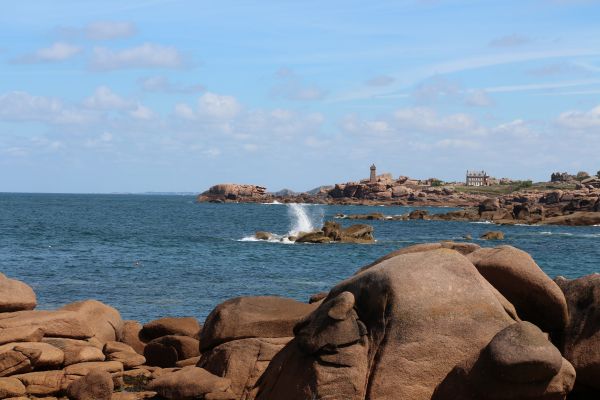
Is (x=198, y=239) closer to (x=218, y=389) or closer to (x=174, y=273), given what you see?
(x=174, y=273)

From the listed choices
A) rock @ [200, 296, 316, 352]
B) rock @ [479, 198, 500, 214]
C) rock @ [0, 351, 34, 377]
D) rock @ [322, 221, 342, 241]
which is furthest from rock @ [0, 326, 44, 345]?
rock @ [479, 198, 500, 214]

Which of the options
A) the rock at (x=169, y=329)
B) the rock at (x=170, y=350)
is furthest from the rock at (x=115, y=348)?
the rock at (x=169, y=329)

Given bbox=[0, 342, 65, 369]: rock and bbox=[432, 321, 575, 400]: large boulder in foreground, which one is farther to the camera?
bbox=[0, 342, 65, 369]: rock

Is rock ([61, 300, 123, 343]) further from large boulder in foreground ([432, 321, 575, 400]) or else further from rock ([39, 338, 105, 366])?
large boulder in foreground ([432, 321, 575, 400])

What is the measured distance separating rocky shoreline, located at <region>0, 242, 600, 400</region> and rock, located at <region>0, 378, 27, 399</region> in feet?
0.09

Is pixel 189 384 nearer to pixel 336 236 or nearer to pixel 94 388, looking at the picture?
pixel 94 388

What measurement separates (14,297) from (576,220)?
3932 inches

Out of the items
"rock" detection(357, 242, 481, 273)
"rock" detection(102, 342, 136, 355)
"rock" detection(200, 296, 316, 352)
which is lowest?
"rock" detection(102, 342, 136, 355)

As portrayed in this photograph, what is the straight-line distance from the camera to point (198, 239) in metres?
74.7

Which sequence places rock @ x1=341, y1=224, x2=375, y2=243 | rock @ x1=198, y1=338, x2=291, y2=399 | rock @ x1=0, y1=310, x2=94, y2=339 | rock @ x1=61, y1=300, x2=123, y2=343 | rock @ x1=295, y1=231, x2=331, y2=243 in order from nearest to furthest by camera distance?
rock @ x1=198, y1=338, x2=291, y2=399, rock @ x1=0, y1=310, x2=94, y2=339, rock @ x1=61, y1=300, x2=123, y2=343, rock @ x1=295, y1=231, x2=331, y2=243, rock @ x1=341, y1=224, x2=375, y2=243

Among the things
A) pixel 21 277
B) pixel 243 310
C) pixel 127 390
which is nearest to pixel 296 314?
pixel 243 310

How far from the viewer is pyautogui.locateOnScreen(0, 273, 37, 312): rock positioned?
19.1 m

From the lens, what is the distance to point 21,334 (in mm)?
17438

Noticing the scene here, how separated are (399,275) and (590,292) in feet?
12.4
